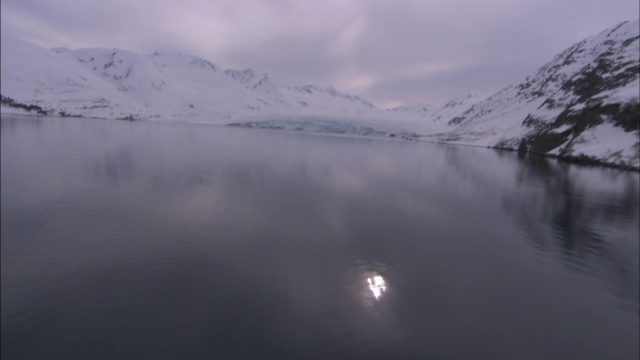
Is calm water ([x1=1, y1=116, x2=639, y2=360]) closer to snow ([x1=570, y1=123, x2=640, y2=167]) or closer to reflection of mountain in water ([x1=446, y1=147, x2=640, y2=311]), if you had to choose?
reflection of mountain in water ([x1=446, y1=147, x2=640, y2=311])

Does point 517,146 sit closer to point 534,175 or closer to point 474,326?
Answer: point 534,175

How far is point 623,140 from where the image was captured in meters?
63.0

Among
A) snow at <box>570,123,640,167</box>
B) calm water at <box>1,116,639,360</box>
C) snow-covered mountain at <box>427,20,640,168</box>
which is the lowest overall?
calm water at <box>1,116,639,360</box>

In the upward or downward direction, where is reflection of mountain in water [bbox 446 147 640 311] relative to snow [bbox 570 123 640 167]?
downward

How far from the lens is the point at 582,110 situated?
8444cm

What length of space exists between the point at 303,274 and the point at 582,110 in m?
92.9

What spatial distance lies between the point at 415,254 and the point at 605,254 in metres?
11.3

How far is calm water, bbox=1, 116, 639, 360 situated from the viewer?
11867mm

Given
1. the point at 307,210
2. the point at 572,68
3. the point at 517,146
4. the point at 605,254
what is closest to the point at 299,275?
the point at 307,210

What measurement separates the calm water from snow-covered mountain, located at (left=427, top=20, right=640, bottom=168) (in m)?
39.9

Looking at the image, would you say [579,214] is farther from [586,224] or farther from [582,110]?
[582,110]

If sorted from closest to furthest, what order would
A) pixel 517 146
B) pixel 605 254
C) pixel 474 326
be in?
pixel 474 326
pixel 605 254
pixel 517 146

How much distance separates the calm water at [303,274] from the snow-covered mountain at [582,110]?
131 ft

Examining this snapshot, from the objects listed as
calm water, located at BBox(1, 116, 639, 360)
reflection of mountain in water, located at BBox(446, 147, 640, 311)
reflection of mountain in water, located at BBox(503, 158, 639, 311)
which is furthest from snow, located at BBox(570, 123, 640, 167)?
calm water, located at BBox(1, 116, 639, 360)
